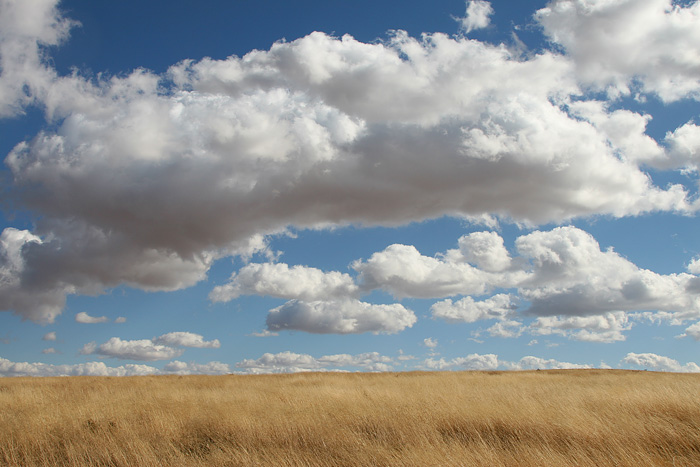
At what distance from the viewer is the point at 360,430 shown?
13922 mm

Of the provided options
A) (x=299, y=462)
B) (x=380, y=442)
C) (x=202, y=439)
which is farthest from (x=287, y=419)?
(x=299, y=462)

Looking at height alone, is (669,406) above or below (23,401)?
below

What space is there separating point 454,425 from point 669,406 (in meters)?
6.71

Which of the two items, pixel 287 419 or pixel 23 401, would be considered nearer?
pixel 287 419

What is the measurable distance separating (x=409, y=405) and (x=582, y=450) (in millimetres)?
6670

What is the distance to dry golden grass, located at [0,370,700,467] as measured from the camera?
35.4ft

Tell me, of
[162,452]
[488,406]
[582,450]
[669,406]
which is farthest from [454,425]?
[162,452]

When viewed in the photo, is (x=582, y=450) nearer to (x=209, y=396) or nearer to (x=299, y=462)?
(x=299, y=462)

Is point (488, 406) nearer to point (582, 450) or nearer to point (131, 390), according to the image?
point (582, 450)

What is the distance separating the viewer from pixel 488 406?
1608 centimetres

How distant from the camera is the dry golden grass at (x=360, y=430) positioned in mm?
10781

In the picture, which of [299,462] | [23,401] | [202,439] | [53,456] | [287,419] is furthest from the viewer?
[23,401]

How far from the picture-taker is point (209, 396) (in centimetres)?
2055

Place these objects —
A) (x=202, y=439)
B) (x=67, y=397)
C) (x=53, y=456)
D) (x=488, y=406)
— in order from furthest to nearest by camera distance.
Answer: (x=67, y=397), (x=488, y=406), (x=202, y=439), (x=53, y=456)
